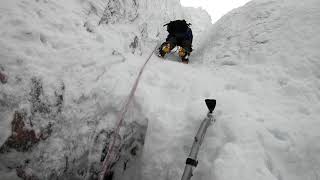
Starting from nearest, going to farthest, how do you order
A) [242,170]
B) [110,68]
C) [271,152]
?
[242,170]
[271,152]
[110,68]

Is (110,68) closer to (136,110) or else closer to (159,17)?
(136,110)

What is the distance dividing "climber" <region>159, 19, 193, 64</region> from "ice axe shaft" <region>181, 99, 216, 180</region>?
385 cm

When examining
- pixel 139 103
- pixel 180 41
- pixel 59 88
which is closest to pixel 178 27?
pixel 180 41

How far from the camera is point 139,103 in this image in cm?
432

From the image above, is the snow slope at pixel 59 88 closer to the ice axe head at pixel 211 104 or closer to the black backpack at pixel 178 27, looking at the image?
the ice axe head at pixel 211 104

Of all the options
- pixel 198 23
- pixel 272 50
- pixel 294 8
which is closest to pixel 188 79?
pixel 272 50

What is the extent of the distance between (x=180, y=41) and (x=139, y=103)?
13.5 ft

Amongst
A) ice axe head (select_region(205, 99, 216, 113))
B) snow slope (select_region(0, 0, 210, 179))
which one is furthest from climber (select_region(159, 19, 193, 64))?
ice axe head (select_region(205, 99, 216, 113))

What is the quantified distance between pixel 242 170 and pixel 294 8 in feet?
19.1

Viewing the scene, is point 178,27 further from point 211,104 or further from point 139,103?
point 211,104

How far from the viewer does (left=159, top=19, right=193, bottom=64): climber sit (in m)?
7.76

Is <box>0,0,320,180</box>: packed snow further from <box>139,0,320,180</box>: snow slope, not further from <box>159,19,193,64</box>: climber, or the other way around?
<box>159,19,193,64</box>: climber

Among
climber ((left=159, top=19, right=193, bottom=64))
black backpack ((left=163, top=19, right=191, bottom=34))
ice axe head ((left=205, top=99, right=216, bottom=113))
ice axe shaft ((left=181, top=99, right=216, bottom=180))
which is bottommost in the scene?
ice axe shaft ((left=181, top=99, right=216, bottom=180))

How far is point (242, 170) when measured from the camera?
10.5ft
